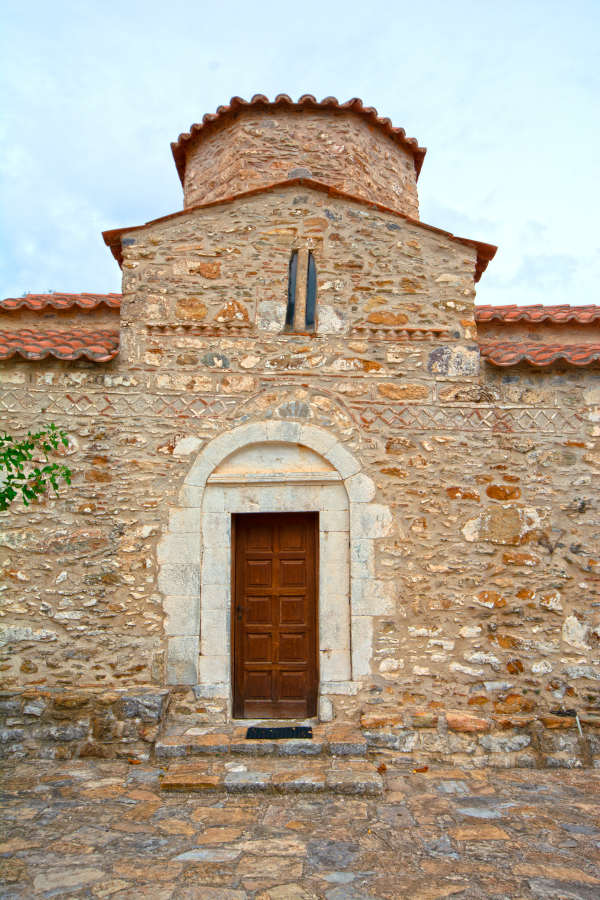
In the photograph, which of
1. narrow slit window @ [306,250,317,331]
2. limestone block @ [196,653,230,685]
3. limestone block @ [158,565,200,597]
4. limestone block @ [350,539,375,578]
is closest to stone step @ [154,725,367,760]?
limestone block @ [196,653,230,685]

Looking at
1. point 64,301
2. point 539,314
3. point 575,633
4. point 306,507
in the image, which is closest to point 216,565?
point 306,507

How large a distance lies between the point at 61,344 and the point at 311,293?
7.90 feet

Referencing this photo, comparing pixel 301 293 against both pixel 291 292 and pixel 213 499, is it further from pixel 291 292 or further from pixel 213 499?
pixel 213 499

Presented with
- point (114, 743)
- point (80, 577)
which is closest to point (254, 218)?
point (80, 577)

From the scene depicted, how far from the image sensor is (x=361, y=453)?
5.86m

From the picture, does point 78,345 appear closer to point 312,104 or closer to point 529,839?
point 312,104

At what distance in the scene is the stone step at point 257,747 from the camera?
5129 mm

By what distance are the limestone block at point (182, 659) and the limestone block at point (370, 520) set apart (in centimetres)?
164

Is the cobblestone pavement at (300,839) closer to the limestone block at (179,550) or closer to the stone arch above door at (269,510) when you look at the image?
the stone arch above door at (269,510)

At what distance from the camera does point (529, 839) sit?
3873 millimetres

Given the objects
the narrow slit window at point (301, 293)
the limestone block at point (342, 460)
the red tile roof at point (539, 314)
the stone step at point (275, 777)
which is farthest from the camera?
the red tile roof at point (539, 314)

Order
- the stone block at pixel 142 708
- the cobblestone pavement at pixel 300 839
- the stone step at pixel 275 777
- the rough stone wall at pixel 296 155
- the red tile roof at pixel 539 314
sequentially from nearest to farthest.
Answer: the cobblestone pavement at pixel 300 839
the stone step at pixel 275 777
the stone block at pixel 142 708
the red tile roof at pixel 539 314
the rough stone wall at pixel 296 155

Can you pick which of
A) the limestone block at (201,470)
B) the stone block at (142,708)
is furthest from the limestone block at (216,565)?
the stone block at (142,708)

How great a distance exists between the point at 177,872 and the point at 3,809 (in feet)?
4.92
